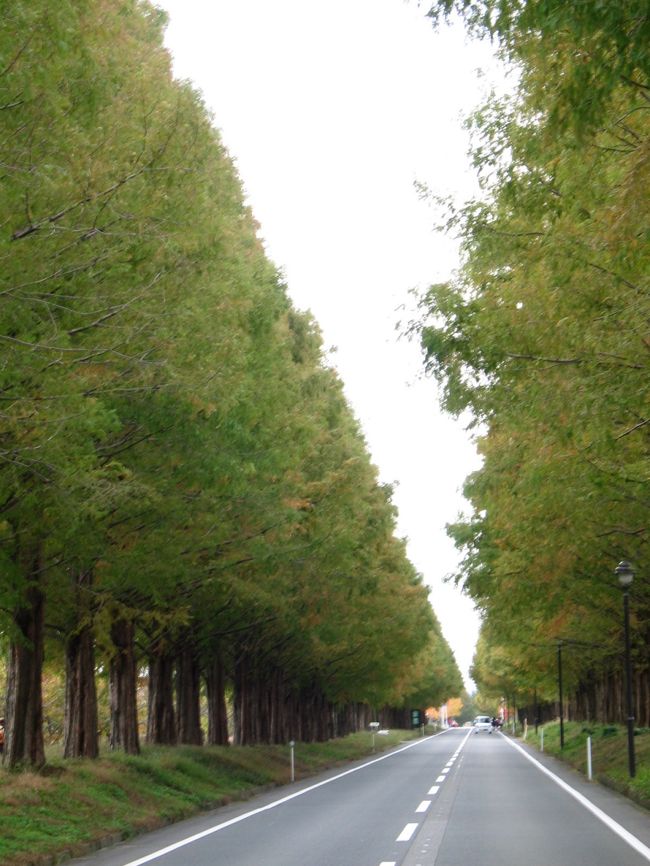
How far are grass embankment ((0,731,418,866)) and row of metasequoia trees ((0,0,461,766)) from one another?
1084 mm

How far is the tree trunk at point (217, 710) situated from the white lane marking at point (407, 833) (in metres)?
18.8

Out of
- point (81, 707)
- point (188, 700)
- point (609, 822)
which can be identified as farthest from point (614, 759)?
point (81, 707)

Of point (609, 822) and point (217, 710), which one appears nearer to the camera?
point (609, 822)

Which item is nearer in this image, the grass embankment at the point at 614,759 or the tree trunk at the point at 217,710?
the grass embankment at the point at 614,759

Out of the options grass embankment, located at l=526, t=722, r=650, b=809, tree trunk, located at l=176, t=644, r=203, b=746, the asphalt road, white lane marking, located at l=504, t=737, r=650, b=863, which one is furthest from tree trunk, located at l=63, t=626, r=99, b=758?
grass embankment, located at l=526, t=722, r=650, b=809

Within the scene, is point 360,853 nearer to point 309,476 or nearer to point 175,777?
point 175,777

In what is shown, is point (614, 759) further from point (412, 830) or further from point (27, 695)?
point (27, 695)

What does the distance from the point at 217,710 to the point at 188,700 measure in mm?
3088

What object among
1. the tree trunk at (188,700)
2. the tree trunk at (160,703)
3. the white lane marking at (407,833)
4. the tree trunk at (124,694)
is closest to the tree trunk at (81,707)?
the tree trunk at (124,694)

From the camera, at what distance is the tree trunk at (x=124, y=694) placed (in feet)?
81.6

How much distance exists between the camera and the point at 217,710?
36062 mm

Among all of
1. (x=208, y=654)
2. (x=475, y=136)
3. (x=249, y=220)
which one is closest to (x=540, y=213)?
(x=475, y=136)

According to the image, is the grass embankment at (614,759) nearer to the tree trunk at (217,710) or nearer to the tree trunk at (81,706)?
the tree trunk at (81,706)

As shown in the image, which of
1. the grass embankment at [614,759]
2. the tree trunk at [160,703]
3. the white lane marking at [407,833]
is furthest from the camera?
the tree trunk at [160,703]
